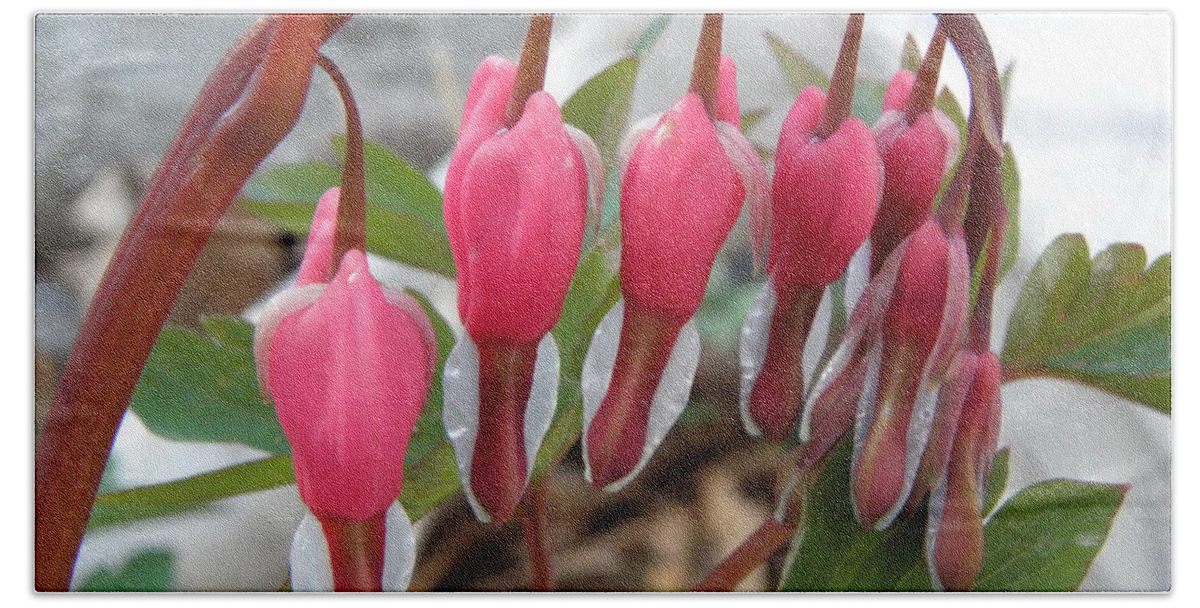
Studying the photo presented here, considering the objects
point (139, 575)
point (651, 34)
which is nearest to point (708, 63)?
point (651, 34)

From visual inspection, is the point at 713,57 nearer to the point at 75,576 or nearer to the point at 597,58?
the point at 597,58

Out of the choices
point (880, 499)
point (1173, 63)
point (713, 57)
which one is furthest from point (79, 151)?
point (1173, 63)

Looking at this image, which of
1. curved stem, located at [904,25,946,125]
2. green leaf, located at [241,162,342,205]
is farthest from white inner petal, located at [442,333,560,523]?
curved stem, located at [904,25,946,125]

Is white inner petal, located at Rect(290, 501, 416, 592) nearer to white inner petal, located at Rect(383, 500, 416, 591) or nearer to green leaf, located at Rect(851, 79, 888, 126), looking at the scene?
white inner petal, located at Rect(383, 500, 416, 591)

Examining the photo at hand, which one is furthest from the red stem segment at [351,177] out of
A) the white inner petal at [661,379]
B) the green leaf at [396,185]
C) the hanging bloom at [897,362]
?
the hanging bloom at [897,362]

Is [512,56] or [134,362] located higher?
[512,56]
